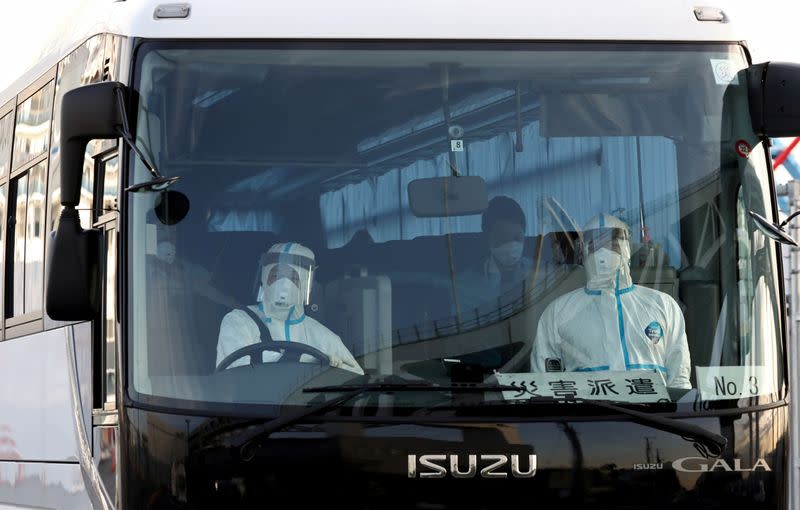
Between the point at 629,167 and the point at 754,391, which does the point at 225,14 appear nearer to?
the point at 629,167

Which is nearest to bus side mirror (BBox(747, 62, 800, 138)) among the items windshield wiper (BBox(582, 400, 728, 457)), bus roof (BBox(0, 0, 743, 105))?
bus roof (BBox(0, 0, 743, 105))

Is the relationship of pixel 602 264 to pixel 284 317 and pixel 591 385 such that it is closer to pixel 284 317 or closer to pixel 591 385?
pixel 591 385

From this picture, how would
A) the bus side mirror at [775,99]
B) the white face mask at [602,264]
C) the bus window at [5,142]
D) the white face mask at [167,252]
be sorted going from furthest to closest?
1. the bus window at [5,142]
2. the bus side mirror at [775,99]
3. the white face mask at [602,264]
4. the white face mask at [167,252]

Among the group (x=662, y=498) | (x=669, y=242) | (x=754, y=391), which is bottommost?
(x=662, y=498)

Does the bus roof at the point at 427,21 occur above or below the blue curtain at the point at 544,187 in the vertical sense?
above

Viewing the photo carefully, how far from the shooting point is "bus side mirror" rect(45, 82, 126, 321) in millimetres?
6031

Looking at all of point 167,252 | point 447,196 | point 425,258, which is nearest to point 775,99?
point 447,196

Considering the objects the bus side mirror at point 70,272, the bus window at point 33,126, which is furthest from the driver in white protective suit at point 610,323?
the bus window at point 33,126

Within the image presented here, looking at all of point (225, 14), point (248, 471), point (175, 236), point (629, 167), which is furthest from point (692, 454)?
point (225, 14)

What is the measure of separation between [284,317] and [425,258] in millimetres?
588

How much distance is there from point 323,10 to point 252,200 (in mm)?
890

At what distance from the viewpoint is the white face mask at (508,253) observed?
6.12m

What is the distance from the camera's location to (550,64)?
6402 mm

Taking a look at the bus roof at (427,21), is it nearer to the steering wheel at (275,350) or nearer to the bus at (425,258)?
the bus at (425,258)
